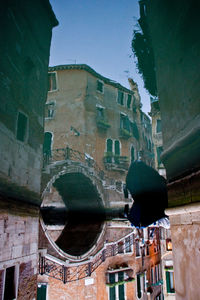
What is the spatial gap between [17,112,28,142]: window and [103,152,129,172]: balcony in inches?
529

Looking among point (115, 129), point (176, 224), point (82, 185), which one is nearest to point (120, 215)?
point (82, 185)

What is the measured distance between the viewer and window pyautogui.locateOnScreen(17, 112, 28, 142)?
784 centimetres

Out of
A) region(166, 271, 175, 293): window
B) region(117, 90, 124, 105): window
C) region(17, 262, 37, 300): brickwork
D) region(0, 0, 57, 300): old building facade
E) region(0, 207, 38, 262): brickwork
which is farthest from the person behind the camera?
region(117, 90, 124, 105): window

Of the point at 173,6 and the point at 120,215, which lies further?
the point at 120,215

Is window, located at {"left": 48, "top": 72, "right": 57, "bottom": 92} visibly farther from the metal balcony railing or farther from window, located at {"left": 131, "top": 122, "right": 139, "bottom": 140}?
the metal balcony railing

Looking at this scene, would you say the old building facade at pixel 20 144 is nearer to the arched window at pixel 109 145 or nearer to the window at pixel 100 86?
the arched window at pixel 109 145

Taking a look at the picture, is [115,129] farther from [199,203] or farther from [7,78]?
[199,203]

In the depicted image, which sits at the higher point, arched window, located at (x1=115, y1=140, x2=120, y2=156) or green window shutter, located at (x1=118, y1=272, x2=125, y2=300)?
arched window, located at (x1=115, y1=140, x2=120, y2=156)

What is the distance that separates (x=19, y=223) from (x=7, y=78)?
468 cm

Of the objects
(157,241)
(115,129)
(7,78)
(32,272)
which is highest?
(115,129)

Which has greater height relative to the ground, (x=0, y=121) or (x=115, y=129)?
(x=115, y=129)

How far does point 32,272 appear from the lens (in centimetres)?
753

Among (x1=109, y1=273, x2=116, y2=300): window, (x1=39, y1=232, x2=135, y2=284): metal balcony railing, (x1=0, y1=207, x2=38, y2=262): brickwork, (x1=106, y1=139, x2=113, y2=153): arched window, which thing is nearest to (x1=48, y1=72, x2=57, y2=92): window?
(x1=106, y1=139, x2=113, y2=153): arched window

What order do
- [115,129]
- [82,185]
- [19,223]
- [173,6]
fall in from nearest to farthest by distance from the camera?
1. [173,6]
2. [19,223]
3. [82,185]
4. [115,129]
